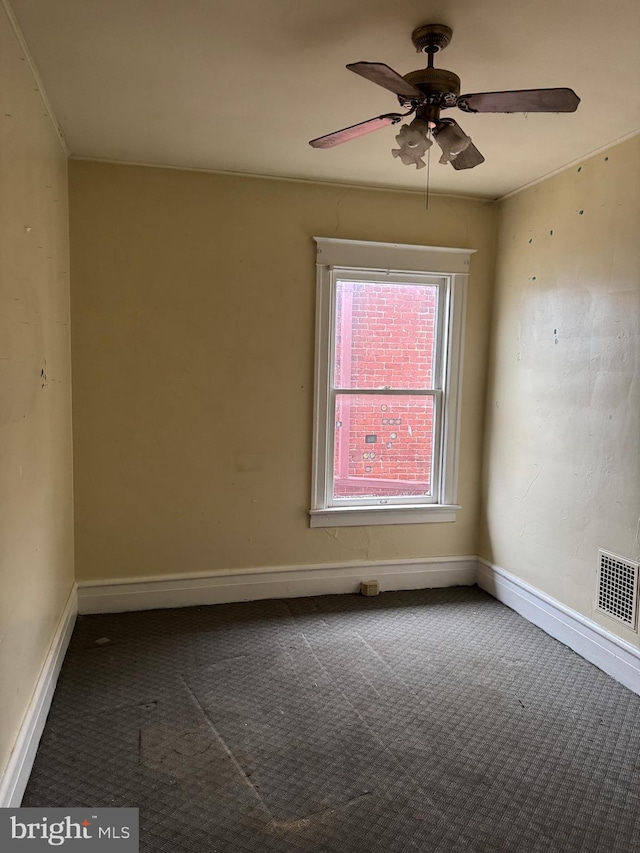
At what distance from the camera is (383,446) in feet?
12.2

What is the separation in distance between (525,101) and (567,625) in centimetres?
252

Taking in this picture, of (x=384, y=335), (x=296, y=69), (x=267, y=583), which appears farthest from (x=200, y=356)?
(x=296, y=69)

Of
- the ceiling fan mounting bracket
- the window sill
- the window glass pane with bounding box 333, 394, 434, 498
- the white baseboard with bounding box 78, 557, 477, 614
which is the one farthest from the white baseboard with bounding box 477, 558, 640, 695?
the ceiling fan mounting bracket

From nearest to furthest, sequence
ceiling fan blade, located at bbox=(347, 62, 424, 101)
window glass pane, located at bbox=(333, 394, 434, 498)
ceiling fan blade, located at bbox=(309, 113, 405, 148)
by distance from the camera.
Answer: ceiling fan blade, located at bbox=(347, 62, 424, 101) → ceiling fan blade, located at bbox=(309, 113, 405, 148) → window glass pane, located at bbox=(333, 394, 434, 498)

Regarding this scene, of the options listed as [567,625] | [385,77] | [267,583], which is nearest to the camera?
Result: [385,77]

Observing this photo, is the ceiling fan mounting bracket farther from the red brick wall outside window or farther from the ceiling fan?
the red brick wall outside window

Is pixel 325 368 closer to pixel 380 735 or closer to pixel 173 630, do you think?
pixel 173 630

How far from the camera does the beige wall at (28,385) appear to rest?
1.75 m

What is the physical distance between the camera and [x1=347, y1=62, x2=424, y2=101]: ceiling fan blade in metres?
1.56

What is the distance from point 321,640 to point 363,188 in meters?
2.63

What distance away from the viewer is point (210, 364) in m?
3.35

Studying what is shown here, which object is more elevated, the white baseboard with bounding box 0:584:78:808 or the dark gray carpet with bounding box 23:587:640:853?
the white baseboard with bounding box 0:584:78:808

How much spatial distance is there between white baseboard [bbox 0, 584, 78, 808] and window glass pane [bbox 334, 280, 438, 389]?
205 centimetres

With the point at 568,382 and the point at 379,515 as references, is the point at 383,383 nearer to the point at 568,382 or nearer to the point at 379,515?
the point at 379,515
